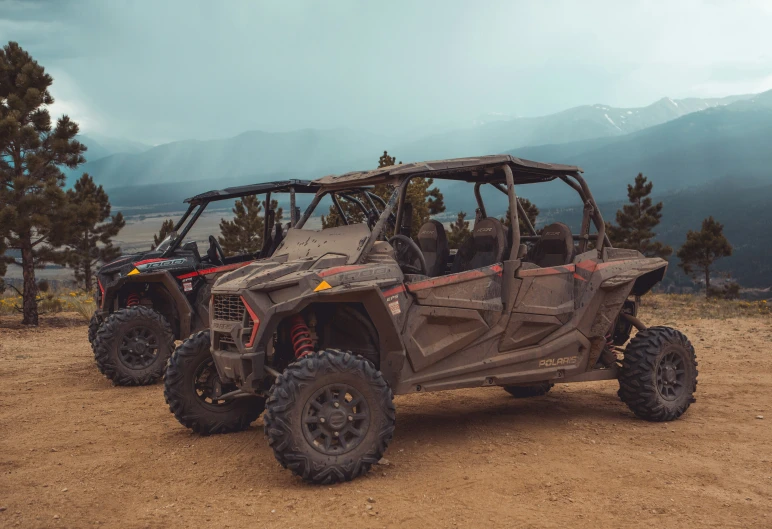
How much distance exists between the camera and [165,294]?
10742 millimetres

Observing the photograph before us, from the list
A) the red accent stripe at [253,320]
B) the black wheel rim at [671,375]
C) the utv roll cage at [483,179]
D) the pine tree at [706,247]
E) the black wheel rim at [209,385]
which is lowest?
the pine tree at [706,247]

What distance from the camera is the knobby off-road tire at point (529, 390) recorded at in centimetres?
888

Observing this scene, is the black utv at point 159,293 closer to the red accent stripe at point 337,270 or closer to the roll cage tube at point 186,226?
the roll cage tube at point 186,226

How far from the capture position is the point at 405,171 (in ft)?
21.1

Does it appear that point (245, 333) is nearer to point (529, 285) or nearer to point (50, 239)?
point (529, 285)

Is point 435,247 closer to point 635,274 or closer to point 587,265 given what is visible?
point 587,265

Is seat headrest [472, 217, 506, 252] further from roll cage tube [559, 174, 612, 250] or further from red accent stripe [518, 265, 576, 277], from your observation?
roll cage tube [559, 174, 612, 250]

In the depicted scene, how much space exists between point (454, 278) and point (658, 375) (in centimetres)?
271

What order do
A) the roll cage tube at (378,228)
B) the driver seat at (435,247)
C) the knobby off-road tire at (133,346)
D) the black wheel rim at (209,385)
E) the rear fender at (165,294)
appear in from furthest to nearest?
the rear fender at (165,294) < the knobby off-road tire at (133,346) < the driver seat at (435,247) < the black wheel rim at (209,385) < the roll cage tube at (378,228)

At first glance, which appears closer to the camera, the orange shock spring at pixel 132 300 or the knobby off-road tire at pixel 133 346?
the knobby off-road tire at pixel 133 346

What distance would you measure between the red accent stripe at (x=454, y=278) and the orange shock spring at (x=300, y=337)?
3.19 ft

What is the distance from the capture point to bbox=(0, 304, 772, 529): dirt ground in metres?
4.72

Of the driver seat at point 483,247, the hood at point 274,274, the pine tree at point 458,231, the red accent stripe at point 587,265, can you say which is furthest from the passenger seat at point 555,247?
Answer: the pine tree at point 458,231

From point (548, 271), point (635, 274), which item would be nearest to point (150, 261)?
point (548, 271)
